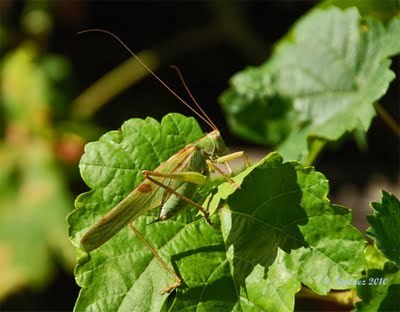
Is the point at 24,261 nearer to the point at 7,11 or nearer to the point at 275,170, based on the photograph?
the point at 7,11

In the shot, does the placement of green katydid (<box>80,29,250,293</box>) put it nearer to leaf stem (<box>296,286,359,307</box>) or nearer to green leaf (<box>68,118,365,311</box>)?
green leaf (<box>68,118,365,311</box>)

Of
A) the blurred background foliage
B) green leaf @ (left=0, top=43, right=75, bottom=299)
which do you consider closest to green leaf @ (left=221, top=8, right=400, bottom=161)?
the blurred background foliage

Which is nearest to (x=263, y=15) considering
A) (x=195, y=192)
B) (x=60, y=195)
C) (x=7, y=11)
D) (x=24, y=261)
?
(x=7, y=11)

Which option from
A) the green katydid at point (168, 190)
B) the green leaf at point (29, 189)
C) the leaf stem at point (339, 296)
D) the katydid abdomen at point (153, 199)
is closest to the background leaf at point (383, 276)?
the leaf stem at point (339, 296)

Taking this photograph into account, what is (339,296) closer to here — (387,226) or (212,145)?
(387,226)

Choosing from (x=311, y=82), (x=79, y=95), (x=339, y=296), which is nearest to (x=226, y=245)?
(x=339, y=296)

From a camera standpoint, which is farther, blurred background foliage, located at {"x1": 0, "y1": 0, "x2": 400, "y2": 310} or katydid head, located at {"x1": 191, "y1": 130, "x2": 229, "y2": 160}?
blurred background foliage, located at {"x1": 0, "y1": 0, "x2": 400, "y2": 310}

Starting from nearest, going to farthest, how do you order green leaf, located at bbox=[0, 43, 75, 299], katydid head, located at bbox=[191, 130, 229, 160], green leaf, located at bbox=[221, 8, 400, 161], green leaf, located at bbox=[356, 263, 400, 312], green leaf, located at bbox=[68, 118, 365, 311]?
green leaf, located at bbox=[356, 263, 400, 312], green leaf, located at bbox=[68, 118, 365, 311], katydid head, located at bbox=[191, 130, 229, 160], green leaf, located at bbox=[221, 8, 400, 161], green leaf, located at bbox=[0, 43, 75, 299]
